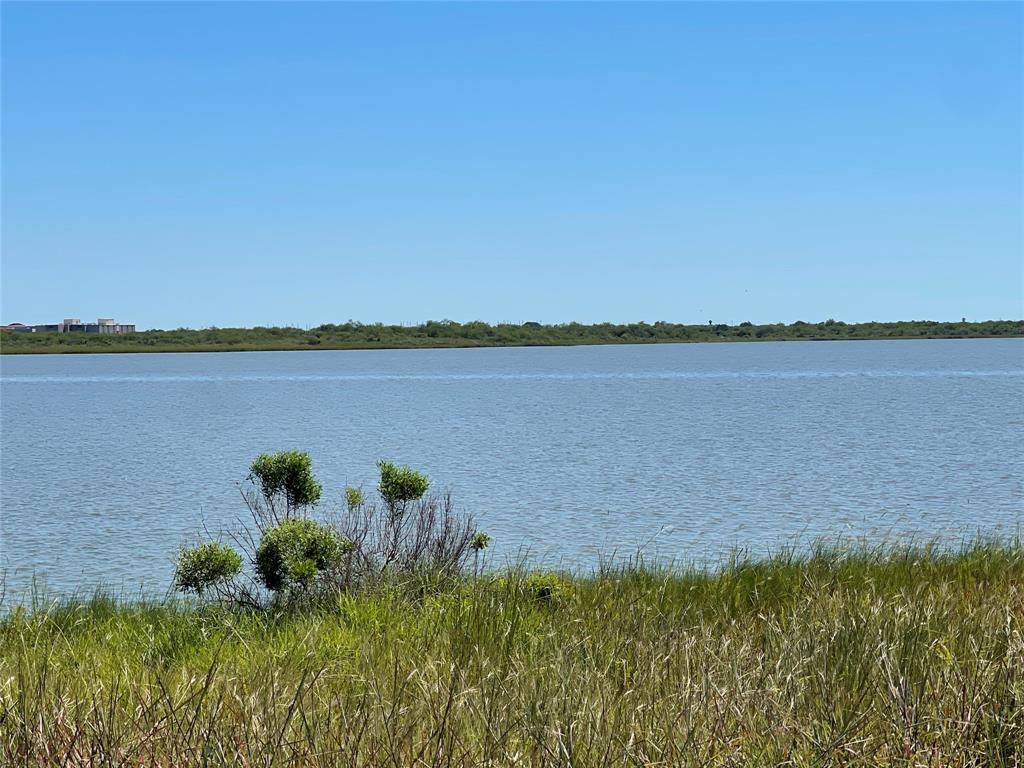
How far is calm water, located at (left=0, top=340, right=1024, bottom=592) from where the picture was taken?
688 inches

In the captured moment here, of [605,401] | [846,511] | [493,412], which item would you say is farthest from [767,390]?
[846,511]

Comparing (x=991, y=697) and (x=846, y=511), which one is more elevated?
(x=991, y=697)

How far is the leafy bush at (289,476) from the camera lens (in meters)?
11.3

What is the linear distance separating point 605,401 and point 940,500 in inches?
1565

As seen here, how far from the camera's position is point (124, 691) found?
5914 millimetres

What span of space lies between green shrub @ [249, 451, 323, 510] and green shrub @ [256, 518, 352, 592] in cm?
126

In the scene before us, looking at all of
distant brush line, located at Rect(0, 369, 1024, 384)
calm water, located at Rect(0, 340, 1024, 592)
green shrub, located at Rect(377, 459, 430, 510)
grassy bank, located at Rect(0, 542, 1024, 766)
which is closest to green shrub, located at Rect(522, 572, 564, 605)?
grassy bank, located at Rect(0, 542, 1024, 766)

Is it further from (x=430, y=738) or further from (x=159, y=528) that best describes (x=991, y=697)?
(x=159, y=528)

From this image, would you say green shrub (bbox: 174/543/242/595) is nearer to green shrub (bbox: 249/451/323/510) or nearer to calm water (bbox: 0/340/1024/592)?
green shrub (bbox: 249/451/323/510)

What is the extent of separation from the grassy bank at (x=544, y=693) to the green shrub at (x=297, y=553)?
1304 mm

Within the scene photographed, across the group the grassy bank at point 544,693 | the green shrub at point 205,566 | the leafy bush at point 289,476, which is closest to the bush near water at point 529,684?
the grassy bank at point 544,693

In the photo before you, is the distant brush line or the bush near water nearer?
the bush near water

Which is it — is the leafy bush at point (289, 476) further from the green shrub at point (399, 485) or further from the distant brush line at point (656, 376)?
the distant brush line at point (656, 376)

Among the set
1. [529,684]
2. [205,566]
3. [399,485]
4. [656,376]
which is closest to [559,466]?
[399,485]
